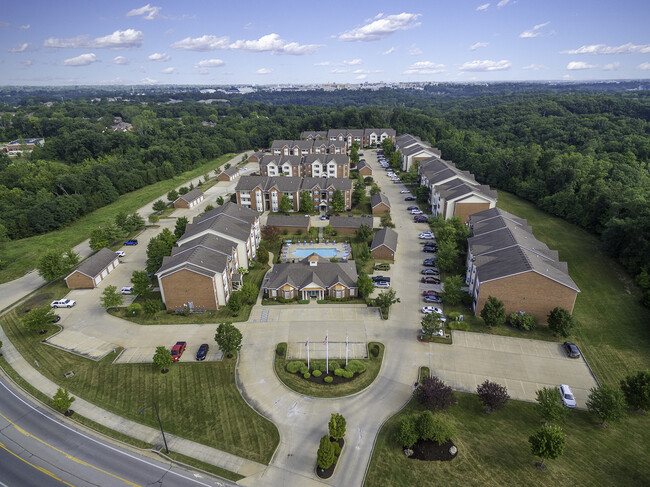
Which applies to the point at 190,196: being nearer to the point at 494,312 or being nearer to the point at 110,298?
the point at 110,298

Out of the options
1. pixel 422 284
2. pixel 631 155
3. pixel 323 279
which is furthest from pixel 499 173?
pixel 323 279

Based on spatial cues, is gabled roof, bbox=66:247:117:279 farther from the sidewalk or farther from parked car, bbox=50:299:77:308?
the sidewalk

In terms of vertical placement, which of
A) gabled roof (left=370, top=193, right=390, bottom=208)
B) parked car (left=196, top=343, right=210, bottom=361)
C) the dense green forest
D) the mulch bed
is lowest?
parked car (left=196, top=343, right=210, bottom=361)

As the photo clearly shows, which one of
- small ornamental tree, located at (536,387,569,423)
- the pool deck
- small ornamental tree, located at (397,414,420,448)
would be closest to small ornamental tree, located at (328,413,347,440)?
small ornamental tree, located at (397,414,420,448)

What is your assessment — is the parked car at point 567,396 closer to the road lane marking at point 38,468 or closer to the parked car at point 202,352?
the parked car at point 202,352

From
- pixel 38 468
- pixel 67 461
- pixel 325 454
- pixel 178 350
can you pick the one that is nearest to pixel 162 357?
pixel 178 350

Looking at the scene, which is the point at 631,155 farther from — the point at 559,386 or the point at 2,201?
the point at 2,201
